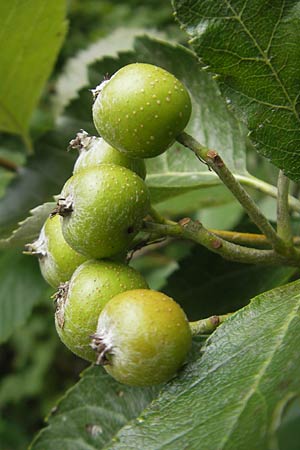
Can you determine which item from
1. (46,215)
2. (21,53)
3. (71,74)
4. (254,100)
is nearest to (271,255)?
(254,100)

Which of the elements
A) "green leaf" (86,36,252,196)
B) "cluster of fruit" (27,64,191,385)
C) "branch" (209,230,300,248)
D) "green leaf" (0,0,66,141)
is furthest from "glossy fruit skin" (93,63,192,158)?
"green leaf" (0,0,66,141)

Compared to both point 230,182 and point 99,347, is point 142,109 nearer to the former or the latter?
point 230,182

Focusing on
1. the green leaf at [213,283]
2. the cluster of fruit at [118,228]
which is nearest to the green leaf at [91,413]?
the green leaf at [213,283]

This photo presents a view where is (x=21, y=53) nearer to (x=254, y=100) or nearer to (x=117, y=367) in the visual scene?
(x=254, y=100)

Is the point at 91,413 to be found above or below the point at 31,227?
below

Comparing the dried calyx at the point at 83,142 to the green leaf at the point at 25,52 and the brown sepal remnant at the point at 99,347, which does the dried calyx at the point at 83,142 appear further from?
the green leaf at the point at 25,52

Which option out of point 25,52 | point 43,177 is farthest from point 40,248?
point 25,52

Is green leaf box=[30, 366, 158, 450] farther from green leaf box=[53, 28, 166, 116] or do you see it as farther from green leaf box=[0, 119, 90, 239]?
green leaf box=[53, 28, 166, 116]
